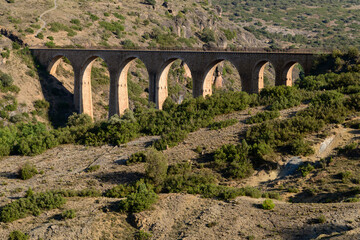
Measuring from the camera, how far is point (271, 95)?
30.4 m

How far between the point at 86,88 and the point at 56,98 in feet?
18.8

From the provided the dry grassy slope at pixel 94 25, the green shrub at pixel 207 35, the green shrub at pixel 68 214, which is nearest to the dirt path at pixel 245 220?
the green shrub at pixel 68 214

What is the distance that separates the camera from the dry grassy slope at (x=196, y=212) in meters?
13.6

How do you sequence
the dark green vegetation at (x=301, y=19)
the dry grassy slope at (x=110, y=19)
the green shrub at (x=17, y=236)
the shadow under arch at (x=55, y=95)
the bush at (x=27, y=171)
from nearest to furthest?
1. the green shrub at (x=17, y=236)
2. the bush at (x=27, y=171)
3. the shadow under arch at (x=55, y=95)
4. the dry grassy slope at (x=110, y=19)
5. the dark green vegetation at (x=301, y=19)

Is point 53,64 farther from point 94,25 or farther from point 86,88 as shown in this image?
point 94,25

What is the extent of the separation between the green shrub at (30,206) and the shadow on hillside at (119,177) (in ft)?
12.9

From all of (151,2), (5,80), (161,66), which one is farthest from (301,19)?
(5,80)

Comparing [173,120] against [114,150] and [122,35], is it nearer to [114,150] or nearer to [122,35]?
[114,150]

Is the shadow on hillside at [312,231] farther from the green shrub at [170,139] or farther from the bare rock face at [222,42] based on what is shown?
the bare rock face at [222,42]

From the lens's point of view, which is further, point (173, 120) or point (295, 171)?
point (173, 120)

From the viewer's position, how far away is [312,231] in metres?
12.9

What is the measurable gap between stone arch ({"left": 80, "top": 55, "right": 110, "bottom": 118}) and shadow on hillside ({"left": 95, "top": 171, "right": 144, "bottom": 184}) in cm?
2862

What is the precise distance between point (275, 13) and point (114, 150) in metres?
135

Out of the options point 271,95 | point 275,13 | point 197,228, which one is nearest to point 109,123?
point 271,95
